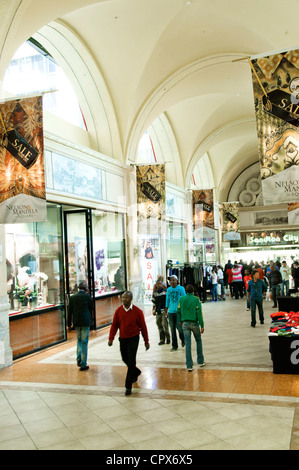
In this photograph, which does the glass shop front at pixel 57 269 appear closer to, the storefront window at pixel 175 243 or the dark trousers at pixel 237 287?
the storefront window at pixel 175 243

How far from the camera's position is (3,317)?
8031 millimetres

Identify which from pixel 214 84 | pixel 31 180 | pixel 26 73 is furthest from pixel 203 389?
pixel 214 84

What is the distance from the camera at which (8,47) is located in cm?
785

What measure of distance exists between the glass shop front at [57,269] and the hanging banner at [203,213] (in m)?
5.98

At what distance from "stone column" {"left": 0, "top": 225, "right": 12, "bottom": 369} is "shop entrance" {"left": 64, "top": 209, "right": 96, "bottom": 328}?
3.70 metres

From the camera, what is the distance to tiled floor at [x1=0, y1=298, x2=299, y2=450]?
4.45 m

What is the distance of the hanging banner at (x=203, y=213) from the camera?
1894 cm

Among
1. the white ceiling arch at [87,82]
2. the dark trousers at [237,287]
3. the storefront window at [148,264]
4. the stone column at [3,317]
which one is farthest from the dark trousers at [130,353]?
the dark trousers at [237,287]

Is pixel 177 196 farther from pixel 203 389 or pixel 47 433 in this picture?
pixel 47 433

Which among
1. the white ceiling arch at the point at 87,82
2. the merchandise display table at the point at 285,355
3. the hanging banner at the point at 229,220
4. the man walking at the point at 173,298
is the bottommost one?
the merchandise display table at the point at 285,355

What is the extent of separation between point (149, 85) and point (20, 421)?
34.8 ft

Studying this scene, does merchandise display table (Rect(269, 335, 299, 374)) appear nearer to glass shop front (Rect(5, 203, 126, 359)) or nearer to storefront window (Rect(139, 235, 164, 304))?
glass shop front (Rect(5, 203, 126, 359))

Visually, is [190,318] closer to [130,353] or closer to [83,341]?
[130,353]

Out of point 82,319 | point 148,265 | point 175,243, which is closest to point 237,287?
point 175,243
